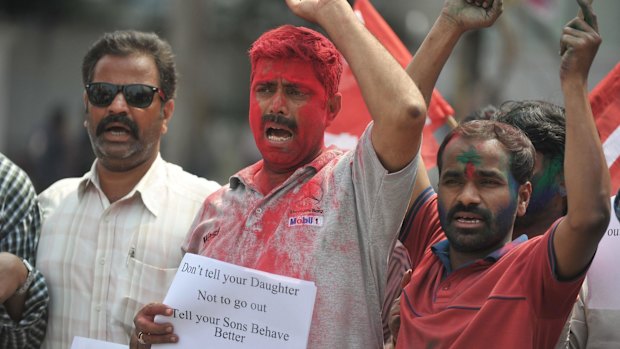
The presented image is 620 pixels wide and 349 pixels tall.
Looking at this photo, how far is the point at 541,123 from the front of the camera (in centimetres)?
395

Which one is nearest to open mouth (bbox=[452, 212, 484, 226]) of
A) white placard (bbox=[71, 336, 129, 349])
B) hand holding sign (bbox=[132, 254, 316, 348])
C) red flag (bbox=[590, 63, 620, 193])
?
hand holding sign (bbox=[132, 254, 316, 348])

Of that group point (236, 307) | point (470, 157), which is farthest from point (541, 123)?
point (236, 307)

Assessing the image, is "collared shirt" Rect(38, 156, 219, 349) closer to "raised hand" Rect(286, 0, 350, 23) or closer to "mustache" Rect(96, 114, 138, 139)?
"mustache" Rect(96, 114, 138, 139)

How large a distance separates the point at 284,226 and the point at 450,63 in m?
15.5

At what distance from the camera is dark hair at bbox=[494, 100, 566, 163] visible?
3.91 meters

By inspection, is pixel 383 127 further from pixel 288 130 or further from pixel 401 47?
pixel 401 47

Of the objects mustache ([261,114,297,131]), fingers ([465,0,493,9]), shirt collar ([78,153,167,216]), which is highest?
fingers ([465,0,493,9])

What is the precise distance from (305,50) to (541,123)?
3.11 ft

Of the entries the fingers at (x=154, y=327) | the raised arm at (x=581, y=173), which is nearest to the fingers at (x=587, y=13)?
the raised arm at (x=581, y=173)

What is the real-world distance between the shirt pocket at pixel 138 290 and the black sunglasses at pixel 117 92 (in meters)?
0.74

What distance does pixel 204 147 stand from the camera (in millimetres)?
18062

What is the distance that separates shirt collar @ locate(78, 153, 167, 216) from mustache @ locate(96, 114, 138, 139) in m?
0.19

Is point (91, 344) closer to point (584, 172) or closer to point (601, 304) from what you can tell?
point (601, 304)

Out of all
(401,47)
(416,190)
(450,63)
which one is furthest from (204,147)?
(416,190)
